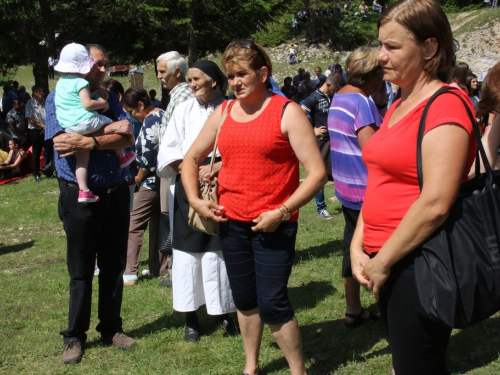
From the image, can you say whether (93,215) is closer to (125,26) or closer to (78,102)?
(78,102)

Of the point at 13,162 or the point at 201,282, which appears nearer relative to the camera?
the point at 201,282

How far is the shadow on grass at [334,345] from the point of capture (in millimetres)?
4160

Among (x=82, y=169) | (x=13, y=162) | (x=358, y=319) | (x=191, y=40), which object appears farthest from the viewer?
(x=191, y=40)

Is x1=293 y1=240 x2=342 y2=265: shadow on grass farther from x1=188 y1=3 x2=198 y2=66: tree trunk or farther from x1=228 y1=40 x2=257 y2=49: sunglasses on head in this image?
x1=188 y1=3 x2=198 y2=66: tree trunk

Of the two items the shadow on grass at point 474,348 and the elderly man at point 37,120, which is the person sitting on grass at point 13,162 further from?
the shadow on grass at point 474,348

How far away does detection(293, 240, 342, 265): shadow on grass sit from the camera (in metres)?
7.05

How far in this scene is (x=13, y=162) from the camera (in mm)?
14914

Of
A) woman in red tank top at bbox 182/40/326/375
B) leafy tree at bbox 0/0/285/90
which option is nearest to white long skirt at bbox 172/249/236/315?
woman in red tank top at bbox 182/40/326/375

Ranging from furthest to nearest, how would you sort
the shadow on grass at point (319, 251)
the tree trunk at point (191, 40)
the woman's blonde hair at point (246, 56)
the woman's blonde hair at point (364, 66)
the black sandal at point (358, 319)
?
1. the tree trunk at point (191, 40)
2. the shadow on grass at point (319, 251)
3. the black sandal at point (358, 319)
4. the woman's blonde hair at point (364, 66)
5. the woman's blonde hair at point (246, 56)

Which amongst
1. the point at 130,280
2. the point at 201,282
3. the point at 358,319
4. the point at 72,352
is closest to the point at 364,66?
the point at 358,319

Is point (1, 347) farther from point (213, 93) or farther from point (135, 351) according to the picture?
point (213, 93)

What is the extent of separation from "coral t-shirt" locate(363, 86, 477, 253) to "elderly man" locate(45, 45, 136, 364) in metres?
2.26

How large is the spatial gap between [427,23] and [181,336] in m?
3.35

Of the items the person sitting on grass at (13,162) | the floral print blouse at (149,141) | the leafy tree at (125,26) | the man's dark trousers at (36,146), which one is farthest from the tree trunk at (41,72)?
the floral print blouse at (149,141)
